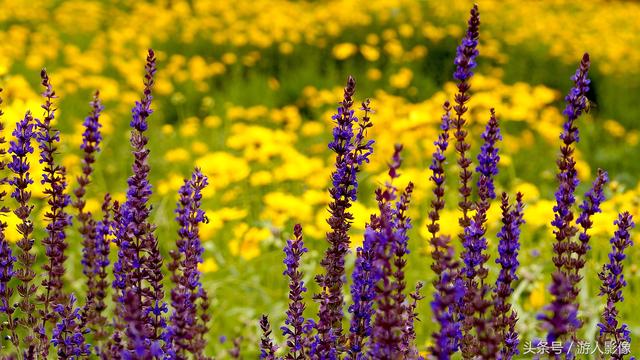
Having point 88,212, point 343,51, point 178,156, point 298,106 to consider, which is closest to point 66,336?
point 88,212

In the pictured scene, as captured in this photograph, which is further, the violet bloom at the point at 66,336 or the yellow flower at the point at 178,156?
the yellow flower at the point at 178,156

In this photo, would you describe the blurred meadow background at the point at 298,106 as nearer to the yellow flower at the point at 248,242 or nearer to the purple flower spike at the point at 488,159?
the yellow flower at the point at 248,242

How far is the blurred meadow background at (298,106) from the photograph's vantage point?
4.31 metres

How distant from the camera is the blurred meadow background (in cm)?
431

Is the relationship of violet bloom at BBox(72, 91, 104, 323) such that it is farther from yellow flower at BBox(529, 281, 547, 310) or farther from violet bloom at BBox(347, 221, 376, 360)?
yellow flower at BBox(529, 281, 547, 310)

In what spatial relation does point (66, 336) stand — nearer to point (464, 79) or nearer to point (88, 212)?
point (88, 212)

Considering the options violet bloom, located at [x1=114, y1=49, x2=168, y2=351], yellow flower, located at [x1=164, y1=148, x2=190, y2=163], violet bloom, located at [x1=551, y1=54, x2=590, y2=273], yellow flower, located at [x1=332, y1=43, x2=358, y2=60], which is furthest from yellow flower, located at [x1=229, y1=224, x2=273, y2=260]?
yellow flower, located at [x1=332, y1=43, x2=358, y2=60]

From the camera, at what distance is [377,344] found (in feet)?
5.19

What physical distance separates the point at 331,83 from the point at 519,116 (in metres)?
2.56

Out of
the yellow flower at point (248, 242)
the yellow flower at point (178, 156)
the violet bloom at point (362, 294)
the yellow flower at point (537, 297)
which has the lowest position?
the violet bloom at point (362, 294)

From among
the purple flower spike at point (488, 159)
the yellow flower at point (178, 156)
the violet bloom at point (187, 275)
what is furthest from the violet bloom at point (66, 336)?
the yellow flower at point (178, 156)

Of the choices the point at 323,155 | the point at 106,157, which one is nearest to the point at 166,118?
the point at 106,157

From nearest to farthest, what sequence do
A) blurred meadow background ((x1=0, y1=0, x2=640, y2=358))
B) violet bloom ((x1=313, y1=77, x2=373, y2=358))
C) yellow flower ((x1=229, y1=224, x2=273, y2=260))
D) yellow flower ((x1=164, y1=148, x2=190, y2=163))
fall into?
violet bloom ((x1=313, y1=77, x2=373, y2=358)) < yellow flower ((x1=229, y1=224, x2=273, y2=260)) < blurred meadow background ((x1=0, y1=0, x2=640, y2=358)) < yellow flower ((x1=164, y1=148, x2=190, y2=163))

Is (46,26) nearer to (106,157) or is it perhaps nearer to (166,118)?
(166,118)
